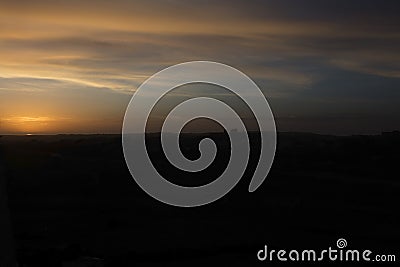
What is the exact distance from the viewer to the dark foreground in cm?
2048

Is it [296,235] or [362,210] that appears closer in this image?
[296,235]

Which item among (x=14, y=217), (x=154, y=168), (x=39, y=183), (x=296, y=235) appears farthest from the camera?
(x=154, y=168)

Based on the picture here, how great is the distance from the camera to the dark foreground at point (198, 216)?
20.5 metres

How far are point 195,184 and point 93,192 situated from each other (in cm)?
805

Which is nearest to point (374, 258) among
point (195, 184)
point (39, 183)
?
point (195, 184)

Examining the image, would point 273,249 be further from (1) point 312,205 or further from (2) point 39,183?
(2) point 39,183

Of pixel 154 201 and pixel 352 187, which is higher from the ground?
pixel 352 187

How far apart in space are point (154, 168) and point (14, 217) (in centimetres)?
2784

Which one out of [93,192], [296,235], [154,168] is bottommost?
[296,235]

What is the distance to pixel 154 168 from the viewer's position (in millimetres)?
58469

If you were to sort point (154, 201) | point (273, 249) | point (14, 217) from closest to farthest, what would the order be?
point (273, 249) → point (14, 217) → point (154, 201)

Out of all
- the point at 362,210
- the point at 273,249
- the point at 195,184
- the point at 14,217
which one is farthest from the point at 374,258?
the point at 195,184

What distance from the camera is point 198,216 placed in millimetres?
29688

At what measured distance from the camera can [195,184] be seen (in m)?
45.3
